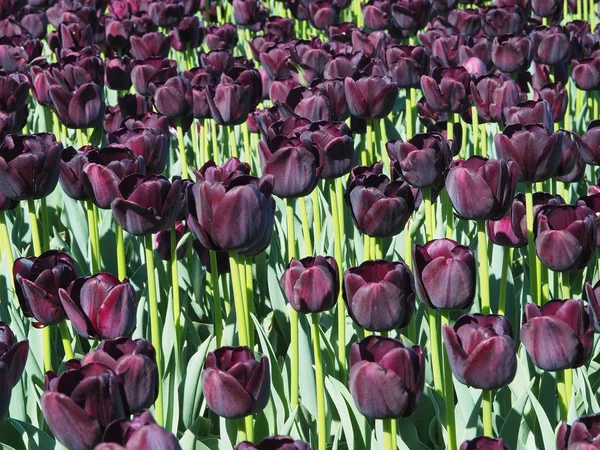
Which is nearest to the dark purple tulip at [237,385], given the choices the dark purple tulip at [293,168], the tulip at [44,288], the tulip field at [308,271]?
the tulip field at [308,271]

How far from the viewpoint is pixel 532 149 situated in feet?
6.73

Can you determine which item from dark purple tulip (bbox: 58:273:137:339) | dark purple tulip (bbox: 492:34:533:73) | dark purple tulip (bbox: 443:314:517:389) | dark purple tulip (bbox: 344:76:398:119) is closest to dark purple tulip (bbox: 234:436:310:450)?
dark purple tulip (bbox: 443:314:517:389)

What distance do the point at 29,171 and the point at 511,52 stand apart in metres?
1.85

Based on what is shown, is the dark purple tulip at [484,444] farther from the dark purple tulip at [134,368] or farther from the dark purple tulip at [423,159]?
the dark purple tulip at [423,159]

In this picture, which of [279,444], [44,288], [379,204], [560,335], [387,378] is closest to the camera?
[279,444]

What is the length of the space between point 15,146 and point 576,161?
1335 mm

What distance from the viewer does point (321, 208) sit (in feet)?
10.1

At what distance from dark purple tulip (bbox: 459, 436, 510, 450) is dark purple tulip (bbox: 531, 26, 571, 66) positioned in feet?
7.82

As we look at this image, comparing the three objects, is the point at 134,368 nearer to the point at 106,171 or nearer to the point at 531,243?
the point at 106,171

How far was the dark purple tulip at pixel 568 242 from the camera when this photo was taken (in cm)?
185

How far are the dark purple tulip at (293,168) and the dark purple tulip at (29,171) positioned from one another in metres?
0.48

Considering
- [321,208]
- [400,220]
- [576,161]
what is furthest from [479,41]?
[400,220]

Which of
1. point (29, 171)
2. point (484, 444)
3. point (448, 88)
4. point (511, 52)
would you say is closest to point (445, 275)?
point (484, 444)

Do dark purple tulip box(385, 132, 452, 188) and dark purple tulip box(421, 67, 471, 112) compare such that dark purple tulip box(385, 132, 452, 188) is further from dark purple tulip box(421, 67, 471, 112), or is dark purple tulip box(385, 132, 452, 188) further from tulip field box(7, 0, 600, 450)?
dark purple tulip box(421, 67, 471, 112)
